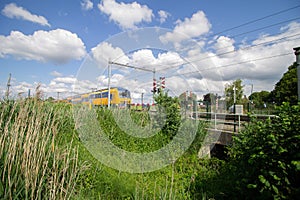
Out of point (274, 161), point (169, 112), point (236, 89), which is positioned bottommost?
point (274, 161)

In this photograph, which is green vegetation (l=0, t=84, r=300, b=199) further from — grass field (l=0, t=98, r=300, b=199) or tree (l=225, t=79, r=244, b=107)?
tree (l=225, t=79, r=244, b=107)

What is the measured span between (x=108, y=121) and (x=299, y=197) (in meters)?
5.22

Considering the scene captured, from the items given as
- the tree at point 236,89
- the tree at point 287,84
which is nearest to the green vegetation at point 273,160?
the tree at point 287,84

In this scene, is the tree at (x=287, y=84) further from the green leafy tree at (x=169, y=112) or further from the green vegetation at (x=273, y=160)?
the green vegetation at (x=273, y=160)

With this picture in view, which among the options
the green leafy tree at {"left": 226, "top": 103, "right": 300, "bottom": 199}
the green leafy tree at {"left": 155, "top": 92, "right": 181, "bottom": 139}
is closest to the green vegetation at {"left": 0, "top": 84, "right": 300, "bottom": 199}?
the green leafy tree at {"left": 226, "top": 103, "right": 300, "bottom": 199}

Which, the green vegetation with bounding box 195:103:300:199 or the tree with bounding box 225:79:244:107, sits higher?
the tree with bounding box 225:79:244:107

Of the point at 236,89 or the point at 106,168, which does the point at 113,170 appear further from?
the point at 236,89

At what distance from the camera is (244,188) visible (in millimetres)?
2154

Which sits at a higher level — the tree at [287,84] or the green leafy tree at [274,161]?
the tree at [287,84]

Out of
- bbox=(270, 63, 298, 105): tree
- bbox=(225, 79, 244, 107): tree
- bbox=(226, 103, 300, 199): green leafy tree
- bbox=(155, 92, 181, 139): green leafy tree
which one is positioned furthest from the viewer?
bbox=(225, 79, 244, 107): tree

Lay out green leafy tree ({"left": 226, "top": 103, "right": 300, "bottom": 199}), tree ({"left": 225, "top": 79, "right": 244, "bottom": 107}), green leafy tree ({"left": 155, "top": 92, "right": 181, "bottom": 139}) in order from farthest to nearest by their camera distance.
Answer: tree ({"left": 225, "top": 79, "right": 244, "bottom": 107}) < green leafy tree ({"left": 155, "top": 92, "right": 181, "bottom": 139}) < green leafy tree ({"left": 226, "top": 103, "right": 300, "bottom": 199})

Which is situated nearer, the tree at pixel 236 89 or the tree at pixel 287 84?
the tree at pixel 287 84

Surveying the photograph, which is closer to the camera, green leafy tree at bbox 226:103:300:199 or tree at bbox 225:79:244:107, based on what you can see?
green leafy tree at bbox 226:103:300:199

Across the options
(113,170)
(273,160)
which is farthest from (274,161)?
(113,170)
